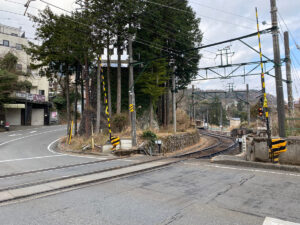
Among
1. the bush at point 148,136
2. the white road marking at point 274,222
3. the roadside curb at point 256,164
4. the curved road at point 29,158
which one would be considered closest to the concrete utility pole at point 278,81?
the roadside curb at point 256,164

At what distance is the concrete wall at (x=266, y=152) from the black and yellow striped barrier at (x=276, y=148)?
21cm

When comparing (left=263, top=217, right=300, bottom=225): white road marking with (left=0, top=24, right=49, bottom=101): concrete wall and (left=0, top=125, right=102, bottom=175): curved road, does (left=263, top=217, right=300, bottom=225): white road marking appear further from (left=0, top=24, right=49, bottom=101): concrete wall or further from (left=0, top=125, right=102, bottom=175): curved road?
(left=0, top=24, right=49, bottom=101): concrete wall

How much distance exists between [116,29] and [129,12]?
176cm

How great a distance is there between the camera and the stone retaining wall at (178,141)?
20.6 m

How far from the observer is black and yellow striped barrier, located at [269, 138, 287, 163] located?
8.84 metres

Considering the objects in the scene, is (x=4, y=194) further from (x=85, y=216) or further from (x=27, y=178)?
(x=85, y=216)

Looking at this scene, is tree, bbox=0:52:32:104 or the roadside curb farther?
tree, bbox=0:52:32:104

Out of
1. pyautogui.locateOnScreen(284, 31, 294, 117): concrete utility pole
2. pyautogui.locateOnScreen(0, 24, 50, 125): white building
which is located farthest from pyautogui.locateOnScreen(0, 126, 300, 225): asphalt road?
pyautogui.locateOnScreen(0, 24, 50, 125): white building

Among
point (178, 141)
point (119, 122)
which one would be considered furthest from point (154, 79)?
point (178, 141)

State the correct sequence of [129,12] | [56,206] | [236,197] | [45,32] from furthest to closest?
1. [45,32]
2. [129,12]
3. [236,197]
4. [56,206]

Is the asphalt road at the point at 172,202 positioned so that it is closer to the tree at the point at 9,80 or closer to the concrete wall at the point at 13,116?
the tree at the point at 9,80

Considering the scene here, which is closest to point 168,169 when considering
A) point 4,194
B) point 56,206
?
point 56,206

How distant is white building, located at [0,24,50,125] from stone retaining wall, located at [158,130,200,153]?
29.3 metres

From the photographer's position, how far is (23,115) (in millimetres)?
40938
